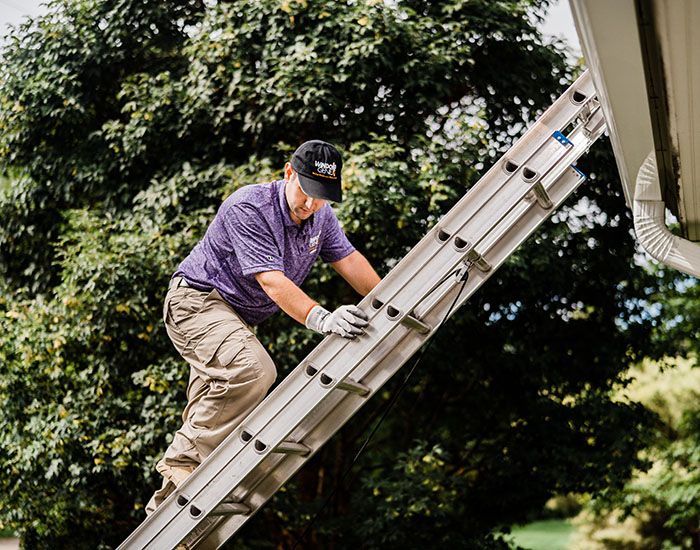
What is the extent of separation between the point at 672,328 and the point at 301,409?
7.35 meters

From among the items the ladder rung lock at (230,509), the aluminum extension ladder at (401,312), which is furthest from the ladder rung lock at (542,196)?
the ladder rung lock at (230,509)

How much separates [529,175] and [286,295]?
0.95 meters

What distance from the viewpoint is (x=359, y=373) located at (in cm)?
335

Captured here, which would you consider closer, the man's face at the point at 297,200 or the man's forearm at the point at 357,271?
the man's face at the point at 297,200

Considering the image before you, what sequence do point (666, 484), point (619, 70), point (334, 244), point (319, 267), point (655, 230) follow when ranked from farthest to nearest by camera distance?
1. point (666, 484)
2. point (319, 267)
3. point (334, 244)
4. point (655, 230)
5. point (619, 70)

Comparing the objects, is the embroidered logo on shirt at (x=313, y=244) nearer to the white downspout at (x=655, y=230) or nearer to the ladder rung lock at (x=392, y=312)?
the ladder rung lock at (x=392, y=312)

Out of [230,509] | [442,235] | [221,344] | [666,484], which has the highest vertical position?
[666,484]

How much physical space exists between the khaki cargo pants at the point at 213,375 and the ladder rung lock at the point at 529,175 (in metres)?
1.21

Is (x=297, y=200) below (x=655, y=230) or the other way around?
below

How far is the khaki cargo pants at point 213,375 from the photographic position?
11.6ft

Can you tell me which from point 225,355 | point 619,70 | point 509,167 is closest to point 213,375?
point 225,355

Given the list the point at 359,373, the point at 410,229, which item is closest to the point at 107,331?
the point at 410,229

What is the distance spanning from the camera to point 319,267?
7.30m

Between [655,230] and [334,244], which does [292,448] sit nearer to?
[334,244]
